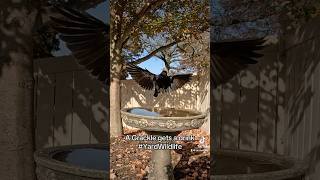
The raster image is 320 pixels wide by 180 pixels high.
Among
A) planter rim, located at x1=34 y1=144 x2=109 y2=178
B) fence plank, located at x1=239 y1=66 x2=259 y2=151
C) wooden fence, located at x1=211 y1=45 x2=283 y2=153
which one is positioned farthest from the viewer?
fence plank, located at x1=239 y1=66 x2=259 y2=151

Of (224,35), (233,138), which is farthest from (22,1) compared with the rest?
(233,138)

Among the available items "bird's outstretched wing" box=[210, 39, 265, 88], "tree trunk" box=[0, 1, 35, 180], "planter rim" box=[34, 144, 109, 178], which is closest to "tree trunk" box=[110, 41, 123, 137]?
"planter rim" box=[34, 144, 109, 178]

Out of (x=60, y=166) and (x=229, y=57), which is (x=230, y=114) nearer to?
(x=229, y=57)

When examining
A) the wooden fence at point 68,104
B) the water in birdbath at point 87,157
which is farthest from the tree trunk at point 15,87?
the wooden fence at point 68,104

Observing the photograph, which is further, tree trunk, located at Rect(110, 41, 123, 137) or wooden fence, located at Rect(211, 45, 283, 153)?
wooden fence, located at Rect(211, 45, 283, 153)

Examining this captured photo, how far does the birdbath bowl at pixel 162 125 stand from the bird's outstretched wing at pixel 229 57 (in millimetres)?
703

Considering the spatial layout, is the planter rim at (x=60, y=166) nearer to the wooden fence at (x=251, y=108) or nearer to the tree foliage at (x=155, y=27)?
the tree foliage at (x=155, y=27)

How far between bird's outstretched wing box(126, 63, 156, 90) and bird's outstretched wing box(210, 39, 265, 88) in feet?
2.26

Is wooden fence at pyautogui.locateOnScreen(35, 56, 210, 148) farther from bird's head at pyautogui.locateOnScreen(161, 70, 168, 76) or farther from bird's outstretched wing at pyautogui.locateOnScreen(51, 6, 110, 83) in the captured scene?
bird's head at pyautogui.locateOnScreen(161, 70, 168, 76)

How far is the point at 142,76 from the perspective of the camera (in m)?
3.08

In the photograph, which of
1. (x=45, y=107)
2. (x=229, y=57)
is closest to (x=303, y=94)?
(x=229, y=57)

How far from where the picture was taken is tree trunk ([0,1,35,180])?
3340 mm

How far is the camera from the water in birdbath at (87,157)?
3471mm

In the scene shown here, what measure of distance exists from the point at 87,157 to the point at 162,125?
1.03 meters
